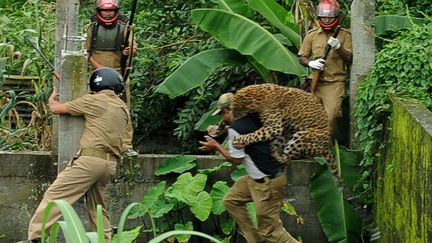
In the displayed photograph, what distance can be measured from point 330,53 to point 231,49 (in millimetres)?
1129

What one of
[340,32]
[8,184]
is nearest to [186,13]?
[340,32]

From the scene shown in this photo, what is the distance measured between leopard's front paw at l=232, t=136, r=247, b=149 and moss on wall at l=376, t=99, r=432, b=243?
1310 millimetres

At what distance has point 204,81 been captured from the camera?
11.3 metres

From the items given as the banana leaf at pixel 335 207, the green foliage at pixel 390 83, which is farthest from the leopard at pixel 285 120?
the banana leaf at pixel 335 207

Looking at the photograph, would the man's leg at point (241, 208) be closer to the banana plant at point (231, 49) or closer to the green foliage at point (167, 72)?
the banana plant at point (231, 49)

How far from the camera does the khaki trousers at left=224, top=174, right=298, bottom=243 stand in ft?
29.6

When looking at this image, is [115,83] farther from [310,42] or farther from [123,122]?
[310,42]

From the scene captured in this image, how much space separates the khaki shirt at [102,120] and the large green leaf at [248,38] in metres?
2.14

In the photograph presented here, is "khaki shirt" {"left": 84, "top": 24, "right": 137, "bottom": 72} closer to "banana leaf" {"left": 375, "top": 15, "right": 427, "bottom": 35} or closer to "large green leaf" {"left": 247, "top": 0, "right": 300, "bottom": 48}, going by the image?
"large green leaf" {"left": 247, "top": 0, "right": 300, "bottom": 48}

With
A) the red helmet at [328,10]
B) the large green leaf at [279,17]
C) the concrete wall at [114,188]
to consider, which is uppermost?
the red helmet at [328,10]

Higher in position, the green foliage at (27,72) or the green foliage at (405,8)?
the green foliage at (405,8)

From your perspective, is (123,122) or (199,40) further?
(199,40)

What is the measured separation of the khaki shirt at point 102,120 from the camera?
30.0ft

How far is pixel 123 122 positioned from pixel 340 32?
2.80 metres
